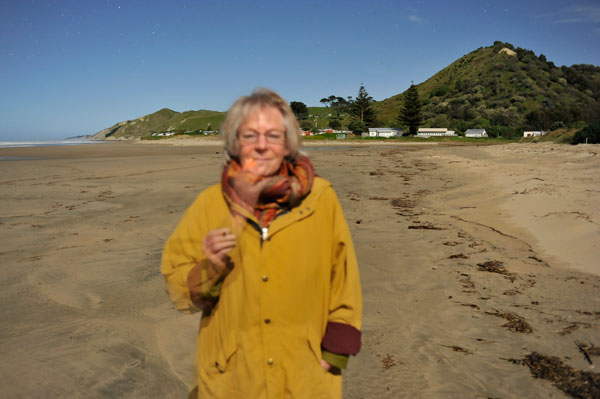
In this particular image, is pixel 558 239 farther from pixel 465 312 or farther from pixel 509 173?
pixel 509 173

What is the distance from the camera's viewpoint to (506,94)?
103m

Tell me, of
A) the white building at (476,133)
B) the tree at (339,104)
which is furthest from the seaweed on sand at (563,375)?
the tree at (339,104)

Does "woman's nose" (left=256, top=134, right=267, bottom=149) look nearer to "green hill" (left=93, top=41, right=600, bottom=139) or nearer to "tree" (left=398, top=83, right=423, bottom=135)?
"green hill" (left=93, top=41, right=600, bottom=139)

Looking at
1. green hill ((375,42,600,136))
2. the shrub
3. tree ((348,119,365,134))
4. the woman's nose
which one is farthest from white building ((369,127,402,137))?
the woman's nose

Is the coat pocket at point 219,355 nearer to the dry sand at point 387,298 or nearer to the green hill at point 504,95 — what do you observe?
the dry sand at point 387,298

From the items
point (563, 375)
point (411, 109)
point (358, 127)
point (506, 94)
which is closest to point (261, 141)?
point (563, 375)

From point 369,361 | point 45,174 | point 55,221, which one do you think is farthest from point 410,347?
point 45,174

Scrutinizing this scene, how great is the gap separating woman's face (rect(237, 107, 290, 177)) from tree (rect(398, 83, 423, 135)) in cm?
7815

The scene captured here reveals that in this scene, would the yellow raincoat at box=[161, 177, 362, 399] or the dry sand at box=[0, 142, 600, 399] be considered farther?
the dry sand at box=[0, 142, 600, 399]

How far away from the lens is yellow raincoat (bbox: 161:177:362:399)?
1.50m

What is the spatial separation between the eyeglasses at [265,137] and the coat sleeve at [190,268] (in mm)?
318

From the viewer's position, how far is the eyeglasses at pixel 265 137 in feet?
5.18

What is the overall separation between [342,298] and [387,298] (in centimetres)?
303

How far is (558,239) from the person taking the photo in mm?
6438
